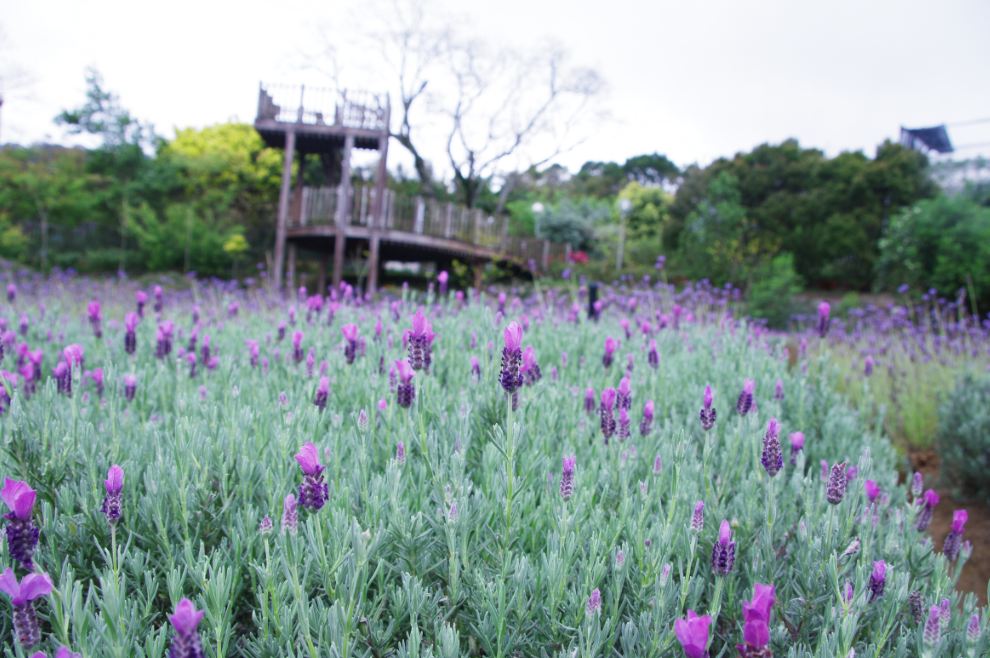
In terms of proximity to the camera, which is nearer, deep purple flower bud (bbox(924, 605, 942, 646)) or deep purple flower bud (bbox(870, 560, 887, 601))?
deep purple flower bud (bbox(924, 605, 942, 646))

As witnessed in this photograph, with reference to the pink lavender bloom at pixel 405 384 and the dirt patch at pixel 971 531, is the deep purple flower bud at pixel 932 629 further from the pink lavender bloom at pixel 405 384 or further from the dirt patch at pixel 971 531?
the dirt patch at pixel 971 531

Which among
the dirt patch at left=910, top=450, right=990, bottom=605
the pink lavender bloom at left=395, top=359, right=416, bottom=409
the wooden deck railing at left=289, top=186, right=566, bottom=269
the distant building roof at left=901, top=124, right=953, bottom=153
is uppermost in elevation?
the distant building roof at left=901, top=124, right=953, bottom=153

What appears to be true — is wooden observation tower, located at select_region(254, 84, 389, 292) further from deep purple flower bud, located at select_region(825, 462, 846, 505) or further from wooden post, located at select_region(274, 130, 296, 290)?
deep purple flower bud, located at select_region(825, 462, 846, 505)

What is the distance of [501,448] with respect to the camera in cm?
160

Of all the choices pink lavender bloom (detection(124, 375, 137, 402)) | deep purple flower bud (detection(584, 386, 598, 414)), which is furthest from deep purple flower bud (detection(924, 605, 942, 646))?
pink lavender bloom (detection(124, 375, 137, 402))

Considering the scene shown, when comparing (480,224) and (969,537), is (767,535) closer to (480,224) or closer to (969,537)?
(969,537)

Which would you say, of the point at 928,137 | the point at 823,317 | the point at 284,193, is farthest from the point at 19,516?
the point at 928,137

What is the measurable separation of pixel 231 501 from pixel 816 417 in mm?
2832

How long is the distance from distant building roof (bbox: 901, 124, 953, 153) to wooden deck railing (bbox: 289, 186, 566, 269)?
16.9 metres

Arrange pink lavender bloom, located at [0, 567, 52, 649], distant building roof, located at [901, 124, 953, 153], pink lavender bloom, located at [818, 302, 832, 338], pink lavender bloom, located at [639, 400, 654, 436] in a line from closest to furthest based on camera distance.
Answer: pink lavender bloom, located at [0, 567, 52, 649], pink lavender bloom, located at [639, 400, 654, 436], pink lavender bloom, located at [818, 302, 832, 338], distant building roof, located at [901, 124, 953, 153]

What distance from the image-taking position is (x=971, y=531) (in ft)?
11.6

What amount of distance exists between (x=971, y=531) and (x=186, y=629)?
4.07m

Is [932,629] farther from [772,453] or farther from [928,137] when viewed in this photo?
[928,137]

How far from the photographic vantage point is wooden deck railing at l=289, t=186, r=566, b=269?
1493 centimetres
